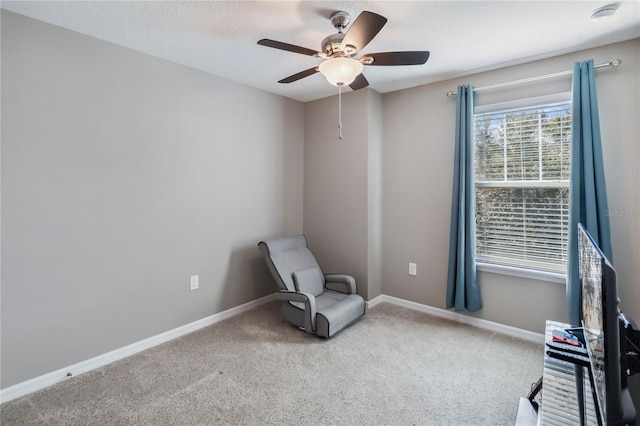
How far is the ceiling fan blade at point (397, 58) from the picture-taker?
1.93 metres

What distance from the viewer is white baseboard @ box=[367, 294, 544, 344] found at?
2799 millimetres

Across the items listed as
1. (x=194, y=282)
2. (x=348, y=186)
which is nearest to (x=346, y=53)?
(x=348, y=186)

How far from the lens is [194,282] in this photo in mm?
3008

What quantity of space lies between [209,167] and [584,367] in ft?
9.95

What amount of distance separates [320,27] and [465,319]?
9.50 feet

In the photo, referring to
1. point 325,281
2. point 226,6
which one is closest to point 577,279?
point 325,281

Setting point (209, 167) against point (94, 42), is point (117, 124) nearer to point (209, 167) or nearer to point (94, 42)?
point (94, 42)

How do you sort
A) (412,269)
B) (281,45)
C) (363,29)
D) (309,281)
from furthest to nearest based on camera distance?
1. (412,269)
2. (309,281)
3. (281,45)
4. (363,29)

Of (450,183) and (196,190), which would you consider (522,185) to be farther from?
(196,190)

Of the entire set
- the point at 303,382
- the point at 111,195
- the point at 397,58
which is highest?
the point at 397,58

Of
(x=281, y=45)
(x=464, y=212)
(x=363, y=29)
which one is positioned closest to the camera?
(x=363, y=29)

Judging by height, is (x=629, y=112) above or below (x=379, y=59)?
below

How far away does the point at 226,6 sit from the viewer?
1951 mm

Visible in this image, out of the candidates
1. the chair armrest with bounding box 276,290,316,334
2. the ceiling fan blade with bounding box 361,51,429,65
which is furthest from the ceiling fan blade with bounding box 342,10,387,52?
the chair armrest with bounding box 276,290,316,334
